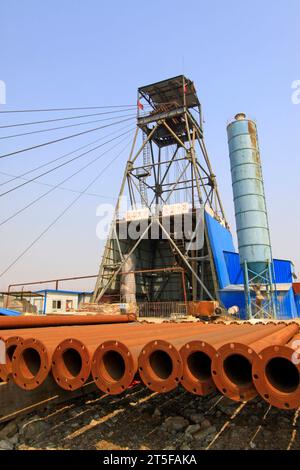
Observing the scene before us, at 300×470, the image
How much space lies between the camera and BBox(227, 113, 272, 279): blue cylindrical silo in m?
23.8

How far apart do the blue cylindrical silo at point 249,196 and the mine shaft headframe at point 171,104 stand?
5.89 metres

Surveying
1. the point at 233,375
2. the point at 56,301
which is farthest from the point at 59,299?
the point at 233,375

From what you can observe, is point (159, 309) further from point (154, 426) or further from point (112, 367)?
point (112, 367)

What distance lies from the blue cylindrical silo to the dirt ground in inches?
737

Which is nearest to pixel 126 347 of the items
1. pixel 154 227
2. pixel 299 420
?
pixel 299 420

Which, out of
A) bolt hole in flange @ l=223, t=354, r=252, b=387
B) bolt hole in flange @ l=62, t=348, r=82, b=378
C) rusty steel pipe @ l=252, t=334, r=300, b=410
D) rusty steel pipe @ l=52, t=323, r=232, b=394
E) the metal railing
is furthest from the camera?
the metal railing

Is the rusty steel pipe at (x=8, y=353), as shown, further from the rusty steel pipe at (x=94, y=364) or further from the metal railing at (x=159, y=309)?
the metal railing at (x=159, y=309)

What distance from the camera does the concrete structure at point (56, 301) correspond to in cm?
3563

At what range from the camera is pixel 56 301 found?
3700 centimetres

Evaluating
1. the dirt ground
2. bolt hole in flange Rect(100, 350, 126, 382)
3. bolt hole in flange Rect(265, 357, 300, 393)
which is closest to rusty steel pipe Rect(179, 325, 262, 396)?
bolt hole in flange Rect(265, 357, 300, 393)

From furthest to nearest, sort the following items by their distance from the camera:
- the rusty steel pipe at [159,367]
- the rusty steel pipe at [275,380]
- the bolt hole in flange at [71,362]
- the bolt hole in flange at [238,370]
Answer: the bolt hole in flange at [71,362] < the rusty steel pipe at [159,367] < the bolt hole in flange at [238,370] < the rusty steel pipe at [275,380]

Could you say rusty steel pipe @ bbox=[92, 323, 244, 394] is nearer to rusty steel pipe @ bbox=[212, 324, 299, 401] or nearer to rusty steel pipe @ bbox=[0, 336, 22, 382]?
rusty steel pipe @ bbox=[212, 324, 299, 401]

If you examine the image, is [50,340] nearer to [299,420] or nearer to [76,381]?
[76,381]

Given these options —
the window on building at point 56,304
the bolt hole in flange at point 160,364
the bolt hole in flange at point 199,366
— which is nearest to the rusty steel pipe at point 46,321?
the bolt hole in flange at point 160,364
